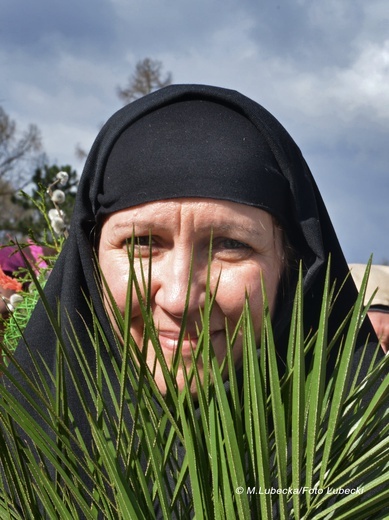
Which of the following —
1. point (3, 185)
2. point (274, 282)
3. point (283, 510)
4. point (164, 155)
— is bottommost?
point (283, 510)

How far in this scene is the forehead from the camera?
4.21ft

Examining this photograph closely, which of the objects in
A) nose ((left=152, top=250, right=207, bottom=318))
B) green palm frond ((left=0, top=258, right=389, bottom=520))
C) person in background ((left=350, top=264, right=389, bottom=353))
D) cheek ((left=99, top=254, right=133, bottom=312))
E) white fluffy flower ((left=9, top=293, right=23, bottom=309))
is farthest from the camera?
person in background ((left=350, top=264, right=389, bottom=353))

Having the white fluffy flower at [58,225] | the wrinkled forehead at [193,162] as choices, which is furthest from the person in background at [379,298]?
the wrinkled forehead at [193,162]

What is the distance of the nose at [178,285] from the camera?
1166mm

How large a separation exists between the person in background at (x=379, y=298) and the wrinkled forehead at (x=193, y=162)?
167cm

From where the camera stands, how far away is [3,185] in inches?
735

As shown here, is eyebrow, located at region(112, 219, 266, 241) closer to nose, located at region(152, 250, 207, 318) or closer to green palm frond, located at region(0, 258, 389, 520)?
nose, located at region(152, 250, 207, 318)

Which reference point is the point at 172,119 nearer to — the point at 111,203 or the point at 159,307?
the point at 111,203

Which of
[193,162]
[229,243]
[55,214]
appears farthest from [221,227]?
[55,214]

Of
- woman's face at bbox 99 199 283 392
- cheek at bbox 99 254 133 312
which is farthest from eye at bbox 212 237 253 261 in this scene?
cheek at bbox 99 254 133 312

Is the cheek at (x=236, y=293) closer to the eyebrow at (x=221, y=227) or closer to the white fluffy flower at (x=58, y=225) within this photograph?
the eyebrow at (x=221, y=227)

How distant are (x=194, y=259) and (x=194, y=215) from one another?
118 millimetres

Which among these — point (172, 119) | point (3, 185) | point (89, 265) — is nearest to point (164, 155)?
point (172, 119)

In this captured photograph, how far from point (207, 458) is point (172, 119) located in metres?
1.04
